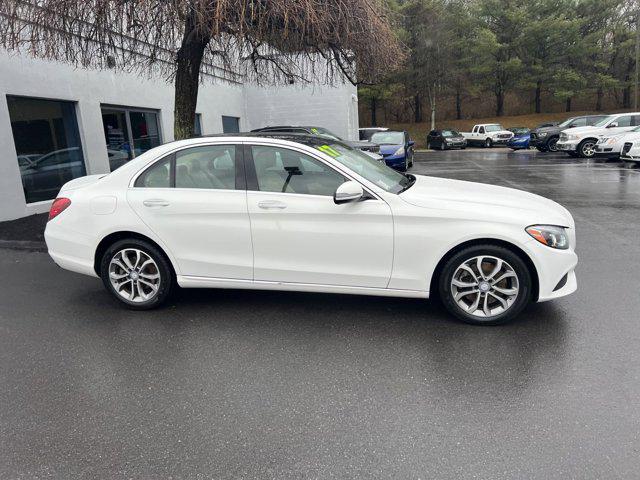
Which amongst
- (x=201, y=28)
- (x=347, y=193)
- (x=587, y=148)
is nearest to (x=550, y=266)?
(x=347, y=193)

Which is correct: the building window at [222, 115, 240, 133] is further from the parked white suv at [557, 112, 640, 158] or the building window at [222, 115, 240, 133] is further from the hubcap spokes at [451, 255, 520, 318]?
the hubcap spokes at [451, 255, 520, 318]

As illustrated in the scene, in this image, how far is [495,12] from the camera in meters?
37.8

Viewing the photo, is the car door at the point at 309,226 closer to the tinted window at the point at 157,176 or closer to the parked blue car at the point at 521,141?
the tinted window at the point at 157,176

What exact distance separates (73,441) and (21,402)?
2.29 feet

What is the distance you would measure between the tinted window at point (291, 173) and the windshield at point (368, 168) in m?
0.19

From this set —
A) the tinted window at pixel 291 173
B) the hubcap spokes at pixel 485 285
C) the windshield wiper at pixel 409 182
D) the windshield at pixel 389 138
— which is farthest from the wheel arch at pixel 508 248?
the windshield at pixel 389 138

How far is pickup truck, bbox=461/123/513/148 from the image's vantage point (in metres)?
31.2

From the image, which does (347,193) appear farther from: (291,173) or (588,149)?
(588,149)

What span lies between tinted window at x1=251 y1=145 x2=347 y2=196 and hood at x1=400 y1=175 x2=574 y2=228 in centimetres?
66

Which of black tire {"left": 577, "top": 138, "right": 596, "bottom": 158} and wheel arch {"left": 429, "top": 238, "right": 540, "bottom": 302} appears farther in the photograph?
black tire {"left": 577, "top": 138, "right": 596, "bottom": 158}

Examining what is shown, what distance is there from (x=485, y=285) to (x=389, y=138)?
1400 centimetres

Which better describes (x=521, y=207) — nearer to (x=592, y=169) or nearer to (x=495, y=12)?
(x=592, y=169)

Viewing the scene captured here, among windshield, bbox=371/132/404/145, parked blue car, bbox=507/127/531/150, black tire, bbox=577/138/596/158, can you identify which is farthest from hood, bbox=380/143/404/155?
parked blue car, bbox=507/127/531/150

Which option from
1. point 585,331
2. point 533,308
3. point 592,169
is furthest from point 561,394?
point 592,169
